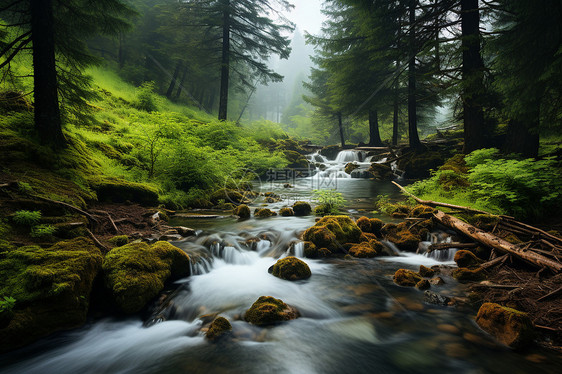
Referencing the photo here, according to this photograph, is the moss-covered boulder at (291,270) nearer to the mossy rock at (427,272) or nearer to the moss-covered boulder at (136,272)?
the moss-covered boulder at (136,272)

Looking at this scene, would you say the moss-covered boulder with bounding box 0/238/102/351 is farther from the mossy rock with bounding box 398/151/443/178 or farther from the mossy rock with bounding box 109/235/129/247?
the mossy rock with bounding box 398/151/443/178

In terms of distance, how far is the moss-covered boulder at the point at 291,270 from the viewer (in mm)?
4400

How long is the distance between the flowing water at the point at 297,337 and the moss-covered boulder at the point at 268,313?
0.10 metres

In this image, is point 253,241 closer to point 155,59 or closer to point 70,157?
point 70,157

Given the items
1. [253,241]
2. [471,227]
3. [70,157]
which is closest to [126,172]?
[70,157]

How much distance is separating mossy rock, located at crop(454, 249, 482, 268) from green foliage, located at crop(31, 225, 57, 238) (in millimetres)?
6828

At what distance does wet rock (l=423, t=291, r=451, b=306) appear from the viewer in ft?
11.3

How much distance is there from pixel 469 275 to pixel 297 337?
318cm

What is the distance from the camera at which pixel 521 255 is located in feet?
11.5

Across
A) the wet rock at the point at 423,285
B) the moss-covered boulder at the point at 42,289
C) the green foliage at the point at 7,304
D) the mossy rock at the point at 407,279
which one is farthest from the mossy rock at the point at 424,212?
the green foliage at the point at 7,304

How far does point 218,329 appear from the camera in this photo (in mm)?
2922

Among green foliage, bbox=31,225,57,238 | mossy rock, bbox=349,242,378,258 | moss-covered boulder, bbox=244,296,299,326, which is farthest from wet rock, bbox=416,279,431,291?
green foliage, bbox=31,225,57,238

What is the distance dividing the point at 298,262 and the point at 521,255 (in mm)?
3524

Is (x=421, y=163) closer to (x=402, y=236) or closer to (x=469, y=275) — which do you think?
(x=402, y=236)
